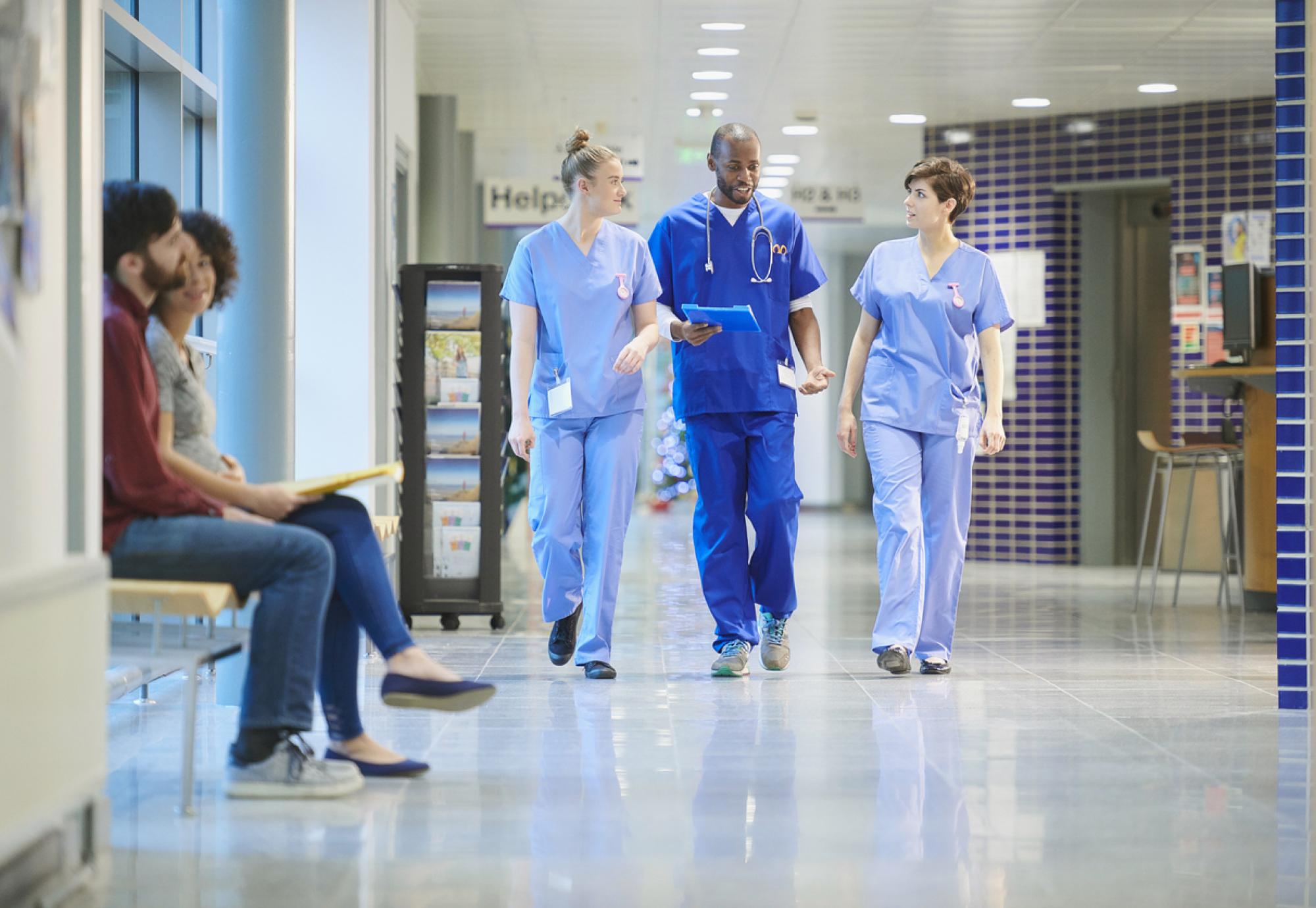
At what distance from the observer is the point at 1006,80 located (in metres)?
9.77

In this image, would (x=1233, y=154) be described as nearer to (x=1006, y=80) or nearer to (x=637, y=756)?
(x=1006, y=80)

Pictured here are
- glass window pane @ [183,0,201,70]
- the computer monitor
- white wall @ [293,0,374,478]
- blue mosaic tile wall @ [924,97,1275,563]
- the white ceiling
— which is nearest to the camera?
glass window pane @ [183,0,201,70]

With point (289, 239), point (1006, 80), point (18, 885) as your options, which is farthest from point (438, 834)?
point (1006, 80)

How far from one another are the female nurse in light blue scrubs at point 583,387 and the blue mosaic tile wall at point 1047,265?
680 centimetres

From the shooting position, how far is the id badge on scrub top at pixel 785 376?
4.69m

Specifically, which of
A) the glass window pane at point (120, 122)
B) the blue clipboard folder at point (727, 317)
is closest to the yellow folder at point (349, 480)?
the blue clipboard folder at point (727, 317)

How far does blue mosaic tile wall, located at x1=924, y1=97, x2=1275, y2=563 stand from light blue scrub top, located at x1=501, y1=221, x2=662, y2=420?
6.79 metres

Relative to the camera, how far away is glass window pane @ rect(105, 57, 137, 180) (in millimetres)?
5234

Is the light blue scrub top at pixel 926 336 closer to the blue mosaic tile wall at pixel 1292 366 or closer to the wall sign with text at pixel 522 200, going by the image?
the blue mosaic tile wall at pixel 1292 366

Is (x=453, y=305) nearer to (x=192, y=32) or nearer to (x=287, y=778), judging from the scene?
(x=192, y=32)

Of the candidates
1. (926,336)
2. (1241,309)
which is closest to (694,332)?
(926,336)

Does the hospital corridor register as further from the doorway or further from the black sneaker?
the doorway

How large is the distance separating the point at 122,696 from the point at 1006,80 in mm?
7281

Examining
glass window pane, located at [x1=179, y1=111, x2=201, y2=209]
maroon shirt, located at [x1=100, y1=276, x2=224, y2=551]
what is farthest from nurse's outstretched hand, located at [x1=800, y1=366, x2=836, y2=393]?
glass window pane, located at [x1=179, y1=111, x2=201, y2=209]
